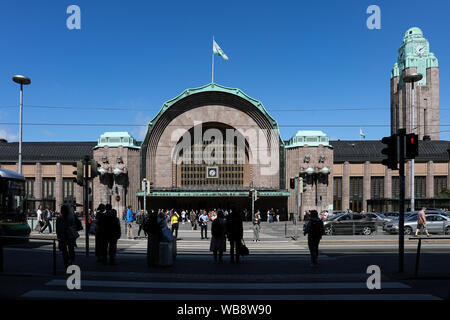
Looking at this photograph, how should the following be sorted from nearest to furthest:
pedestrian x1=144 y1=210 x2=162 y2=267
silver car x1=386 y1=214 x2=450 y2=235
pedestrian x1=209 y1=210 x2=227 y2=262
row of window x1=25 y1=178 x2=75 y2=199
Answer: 1. pedestrian x1=144 y1=210 x2=162 y2=267
2. pedestrian x1=209 y1=210 x2=227 y2=262
3. silver car x1=386 y1=214 x2=450 y2=235
4. row of window x1=25 y1=178 x2=75 y2=199

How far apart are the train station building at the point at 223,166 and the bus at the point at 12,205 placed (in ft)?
83.9

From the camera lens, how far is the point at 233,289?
27.5 feet

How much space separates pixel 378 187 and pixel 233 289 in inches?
1869

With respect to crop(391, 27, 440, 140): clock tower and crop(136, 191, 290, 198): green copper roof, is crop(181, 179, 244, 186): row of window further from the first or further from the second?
crop(391, 27, 440, 140): clock tower

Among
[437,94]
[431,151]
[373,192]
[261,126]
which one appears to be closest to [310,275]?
[261,126]

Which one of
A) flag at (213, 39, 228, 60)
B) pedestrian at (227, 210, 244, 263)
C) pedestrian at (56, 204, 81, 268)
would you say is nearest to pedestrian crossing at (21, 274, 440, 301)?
pedestrian at (56, 204, 81, 268)

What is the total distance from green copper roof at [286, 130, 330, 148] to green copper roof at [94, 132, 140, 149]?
19.3 metres

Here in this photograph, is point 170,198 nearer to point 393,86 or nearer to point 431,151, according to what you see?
point 431,151

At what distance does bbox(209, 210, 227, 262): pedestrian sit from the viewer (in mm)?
12156

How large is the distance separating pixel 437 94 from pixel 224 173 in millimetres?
57279

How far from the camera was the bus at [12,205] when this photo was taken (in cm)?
1650

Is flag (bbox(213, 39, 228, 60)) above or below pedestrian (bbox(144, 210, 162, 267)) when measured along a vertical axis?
above

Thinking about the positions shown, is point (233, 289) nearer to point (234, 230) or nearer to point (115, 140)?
point (234, 230)
